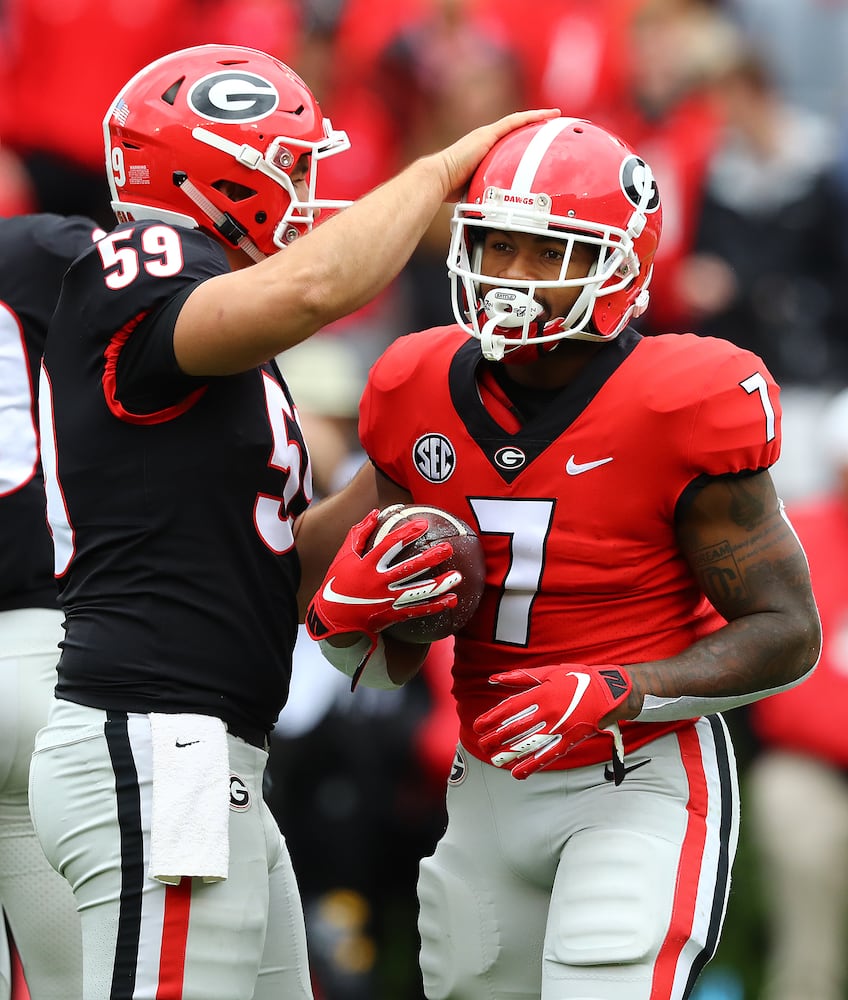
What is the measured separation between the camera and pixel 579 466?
10.1ft

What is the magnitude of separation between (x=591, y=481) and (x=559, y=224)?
1.63ft

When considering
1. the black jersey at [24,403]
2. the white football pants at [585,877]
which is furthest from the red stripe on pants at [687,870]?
the black jersey at [24,403]

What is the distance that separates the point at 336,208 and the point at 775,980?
131 inches

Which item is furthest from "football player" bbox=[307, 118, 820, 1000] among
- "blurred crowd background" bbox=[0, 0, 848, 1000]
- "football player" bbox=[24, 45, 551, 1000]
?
"blurred crowd background" bbox=[0, 0, 848, 1000]

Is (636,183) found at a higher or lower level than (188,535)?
higher

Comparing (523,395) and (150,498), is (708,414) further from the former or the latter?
(150,498)

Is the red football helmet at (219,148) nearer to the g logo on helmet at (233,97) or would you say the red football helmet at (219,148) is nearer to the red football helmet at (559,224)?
the g logo on helmet at (233,97)

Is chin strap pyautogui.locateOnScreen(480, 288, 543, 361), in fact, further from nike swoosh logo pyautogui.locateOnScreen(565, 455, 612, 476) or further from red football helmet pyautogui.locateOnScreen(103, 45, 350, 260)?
red football helmet pyautogui.locateOnScreen(103, 45, 350, 260)

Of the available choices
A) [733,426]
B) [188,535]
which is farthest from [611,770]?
[188,535]

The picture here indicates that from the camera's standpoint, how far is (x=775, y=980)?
17.7 feet

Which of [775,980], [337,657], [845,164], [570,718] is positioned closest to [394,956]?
[775,980]

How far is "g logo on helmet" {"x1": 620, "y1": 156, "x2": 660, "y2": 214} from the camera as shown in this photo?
3.17 metres

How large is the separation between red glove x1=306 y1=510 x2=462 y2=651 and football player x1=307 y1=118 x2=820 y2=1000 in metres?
0.01

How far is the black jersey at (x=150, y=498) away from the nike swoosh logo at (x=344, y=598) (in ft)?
0.43
